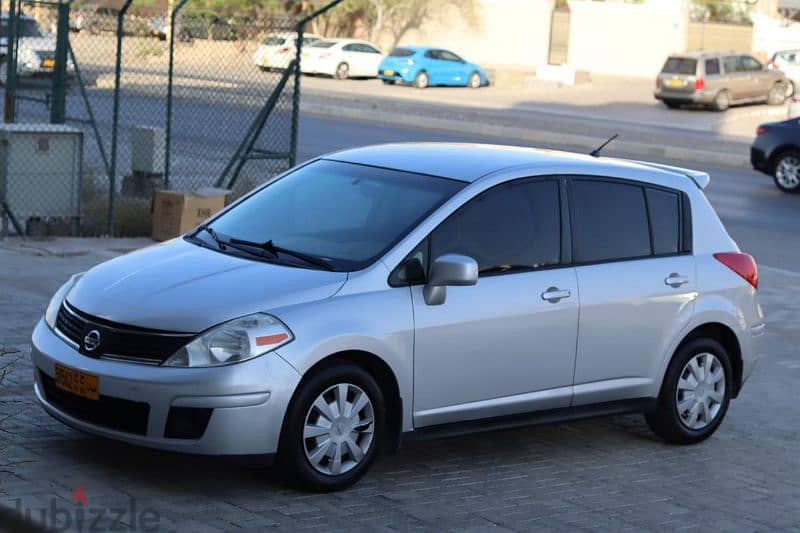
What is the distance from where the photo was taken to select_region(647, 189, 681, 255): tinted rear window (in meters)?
7.96

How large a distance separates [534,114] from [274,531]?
33887mm

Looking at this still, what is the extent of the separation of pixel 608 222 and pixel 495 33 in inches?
2240

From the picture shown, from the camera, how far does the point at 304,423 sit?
21.0 ft

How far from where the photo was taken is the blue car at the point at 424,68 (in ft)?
160

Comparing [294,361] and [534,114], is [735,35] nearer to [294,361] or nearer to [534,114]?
[534,114]

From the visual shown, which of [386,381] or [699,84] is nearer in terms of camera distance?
[386,381]

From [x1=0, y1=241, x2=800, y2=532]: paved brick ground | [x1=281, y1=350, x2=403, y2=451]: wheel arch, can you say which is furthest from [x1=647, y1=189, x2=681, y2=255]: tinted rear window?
[x1=281, y1=350, x2=403, y2=451]: wheel arch

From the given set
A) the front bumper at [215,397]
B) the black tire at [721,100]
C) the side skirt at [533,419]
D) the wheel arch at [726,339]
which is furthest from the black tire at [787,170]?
the black tire at [721,100]

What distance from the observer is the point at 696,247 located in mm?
8102

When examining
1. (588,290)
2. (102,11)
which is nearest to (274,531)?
(588,290)

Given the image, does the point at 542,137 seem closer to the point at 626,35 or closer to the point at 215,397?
the point at 215,397

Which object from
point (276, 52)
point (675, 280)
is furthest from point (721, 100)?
point (675, 280)

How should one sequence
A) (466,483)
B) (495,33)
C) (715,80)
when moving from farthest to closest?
1. (495,33)
2. (715,80)
3. (466,483)

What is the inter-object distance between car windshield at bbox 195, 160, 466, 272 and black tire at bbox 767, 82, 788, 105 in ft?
127
